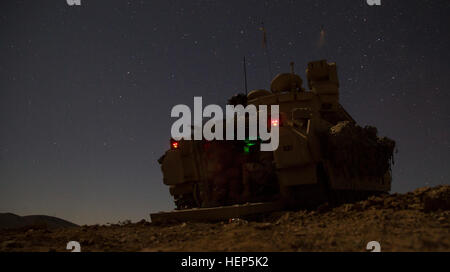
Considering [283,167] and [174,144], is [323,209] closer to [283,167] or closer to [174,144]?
[283,167]

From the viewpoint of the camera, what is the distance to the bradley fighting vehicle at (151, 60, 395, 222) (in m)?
10.1

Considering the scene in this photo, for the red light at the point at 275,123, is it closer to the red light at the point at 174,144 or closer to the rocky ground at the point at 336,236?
the rocky ground at the point at 336,236

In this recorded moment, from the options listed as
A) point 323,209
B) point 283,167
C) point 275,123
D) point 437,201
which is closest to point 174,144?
point 275,123

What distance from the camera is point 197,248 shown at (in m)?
4.45

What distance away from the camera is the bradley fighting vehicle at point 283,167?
10.1 meters

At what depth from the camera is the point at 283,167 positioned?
1020 centimetres

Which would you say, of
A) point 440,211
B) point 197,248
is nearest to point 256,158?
point 440,211

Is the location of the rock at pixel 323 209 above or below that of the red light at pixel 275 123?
below

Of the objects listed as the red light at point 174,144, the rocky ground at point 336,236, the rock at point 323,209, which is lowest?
the rocky ground at point 336,236

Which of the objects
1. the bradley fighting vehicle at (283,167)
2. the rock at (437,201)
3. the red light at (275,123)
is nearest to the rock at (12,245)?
the bradley fighting vehicle at (283,167)

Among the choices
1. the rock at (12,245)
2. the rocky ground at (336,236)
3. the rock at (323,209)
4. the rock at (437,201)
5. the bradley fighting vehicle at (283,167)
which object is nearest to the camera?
the rocky ground at (336,236)

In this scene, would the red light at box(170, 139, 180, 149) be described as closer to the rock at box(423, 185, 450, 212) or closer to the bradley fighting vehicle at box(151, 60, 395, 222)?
the bradley fighting vehicle at box(151, 60, 395, 222)

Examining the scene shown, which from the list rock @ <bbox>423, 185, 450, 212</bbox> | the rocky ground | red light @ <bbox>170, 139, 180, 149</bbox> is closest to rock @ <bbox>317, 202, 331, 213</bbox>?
the rocky ground
